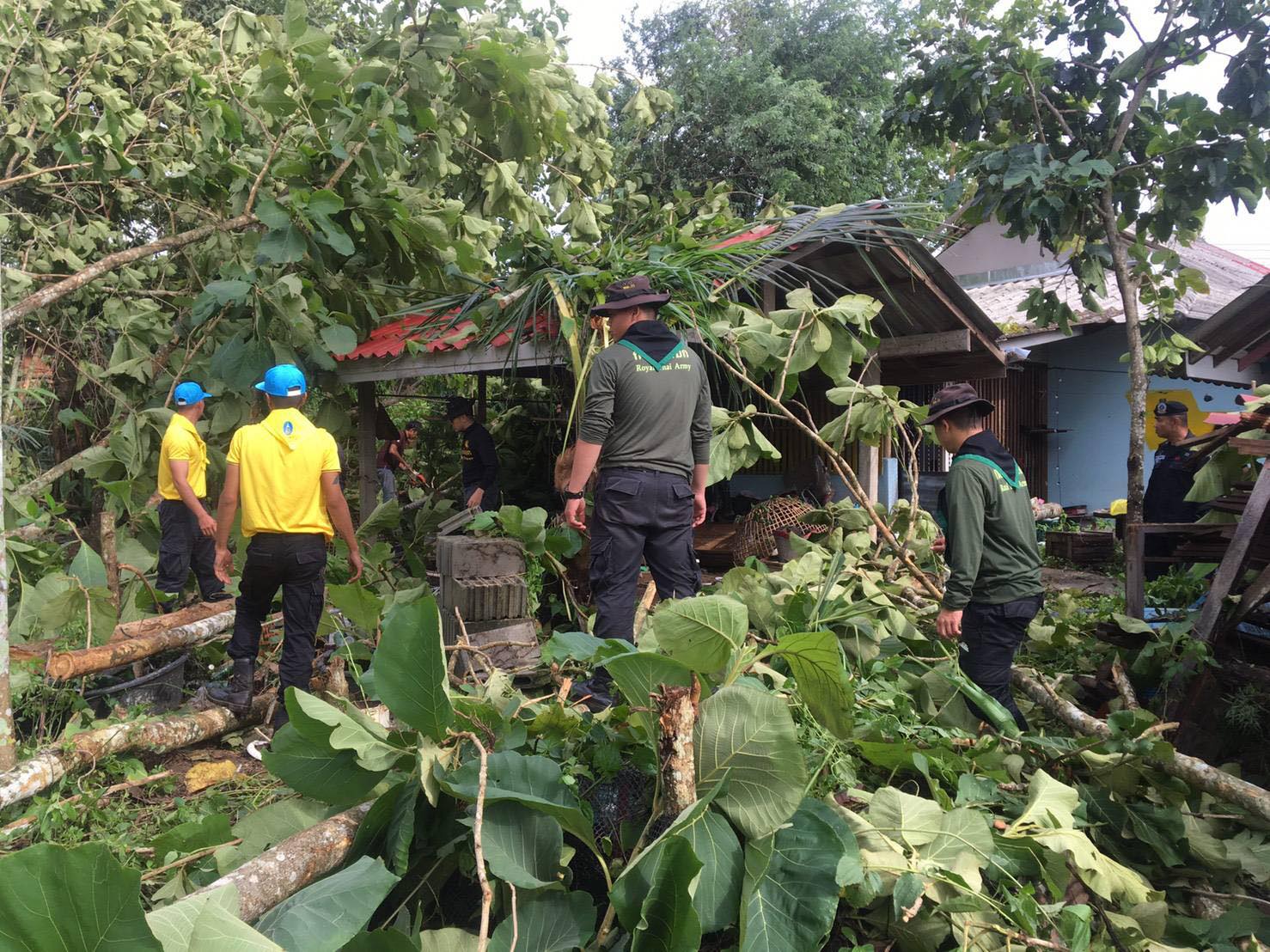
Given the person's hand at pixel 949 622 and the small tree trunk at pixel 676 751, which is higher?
the small tree trunk at pixel 676 751

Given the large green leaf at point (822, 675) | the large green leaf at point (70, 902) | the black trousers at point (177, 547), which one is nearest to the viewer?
the large green leaf at point (70, 902)

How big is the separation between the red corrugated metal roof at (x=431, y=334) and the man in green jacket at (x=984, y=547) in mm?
2537

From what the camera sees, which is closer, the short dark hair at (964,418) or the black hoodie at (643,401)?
the short dark hair at (964,418)

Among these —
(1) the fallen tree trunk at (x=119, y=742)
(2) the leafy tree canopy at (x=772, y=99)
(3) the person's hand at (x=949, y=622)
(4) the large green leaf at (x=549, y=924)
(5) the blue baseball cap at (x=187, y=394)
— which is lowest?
(1) the fallen tree trunk at (x=119, y=742)

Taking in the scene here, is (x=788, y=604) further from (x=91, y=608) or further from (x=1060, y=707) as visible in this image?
(x=91, y=608)

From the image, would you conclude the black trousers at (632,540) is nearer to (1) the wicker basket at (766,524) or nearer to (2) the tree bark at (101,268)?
(1) the wicker basket at (766,524)

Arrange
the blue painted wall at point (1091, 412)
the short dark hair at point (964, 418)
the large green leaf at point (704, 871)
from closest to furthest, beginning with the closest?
the large green leaf at point (704, 871)
the short dark hair at point (964, 418)
the blue painted wall at point (1091, 412)

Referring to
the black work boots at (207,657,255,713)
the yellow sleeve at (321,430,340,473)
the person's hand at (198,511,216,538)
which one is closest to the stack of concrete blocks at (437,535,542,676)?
the yellow sleeve at (321,430,340,473)

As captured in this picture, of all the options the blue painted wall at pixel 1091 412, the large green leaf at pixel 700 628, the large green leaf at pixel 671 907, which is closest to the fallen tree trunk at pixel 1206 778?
the large green leaf at pixel 700 628

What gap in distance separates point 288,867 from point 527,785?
0.56 m

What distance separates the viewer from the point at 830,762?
268 cm

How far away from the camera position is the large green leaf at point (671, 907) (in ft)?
5.93

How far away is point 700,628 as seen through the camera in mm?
2139

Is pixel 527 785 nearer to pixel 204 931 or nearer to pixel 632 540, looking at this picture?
pixel 204 931
